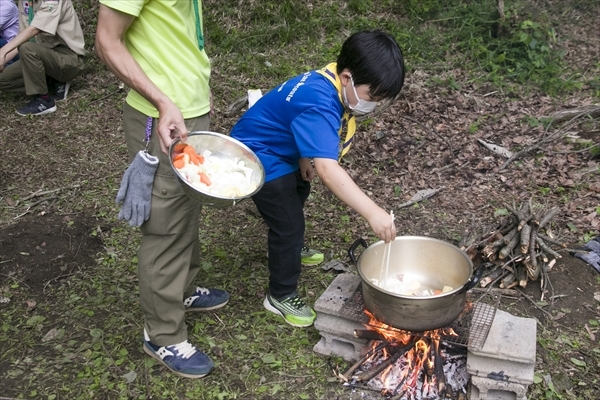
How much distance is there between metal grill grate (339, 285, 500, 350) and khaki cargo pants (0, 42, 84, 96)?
535 cm

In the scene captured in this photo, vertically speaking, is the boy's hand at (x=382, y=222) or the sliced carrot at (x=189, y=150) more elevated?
the sliced carrot at (x=189, y=150)

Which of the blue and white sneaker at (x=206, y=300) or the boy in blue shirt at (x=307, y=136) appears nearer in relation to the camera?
the boy in blue shirt at (x=307, y=136)

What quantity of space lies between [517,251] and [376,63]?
5.99 feet

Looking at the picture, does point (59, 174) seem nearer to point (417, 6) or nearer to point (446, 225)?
point (446, 225)

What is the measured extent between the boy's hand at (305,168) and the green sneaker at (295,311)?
777mm

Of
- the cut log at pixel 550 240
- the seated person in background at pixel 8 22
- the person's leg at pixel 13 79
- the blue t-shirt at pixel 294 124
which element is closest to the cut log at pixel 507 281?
the cut log at pixel 550 240

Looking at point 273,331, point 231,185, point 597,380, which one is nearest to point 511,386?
point 597,380

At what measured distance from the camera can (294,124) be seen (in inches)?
114

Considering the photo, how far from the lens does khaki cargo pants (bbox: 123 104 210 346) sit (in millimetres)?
2818

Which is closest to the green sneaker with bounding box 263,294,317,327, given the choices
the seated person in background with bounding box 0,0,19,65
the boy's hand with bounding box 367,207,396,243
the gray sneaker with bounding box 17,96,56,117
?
the boy's hand with bounding box 367,207,396,243

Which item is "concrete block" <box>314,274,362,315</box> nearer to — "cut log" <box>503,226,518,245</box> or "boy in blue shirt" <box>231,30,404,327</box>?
"boy in blue shirt" <box>231,30,404,327</box>

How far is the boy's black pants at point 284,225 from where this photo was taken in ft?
11.0

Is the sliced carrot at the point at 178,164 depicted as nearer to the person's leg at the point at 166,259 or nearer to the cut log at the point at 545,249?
the person's leg at the point at 166,259

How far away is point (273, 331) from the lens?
362cm
